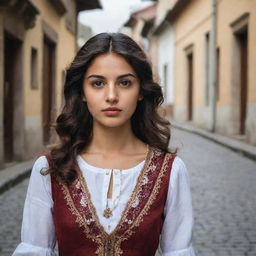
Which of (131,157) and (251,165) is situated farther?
(251,165)

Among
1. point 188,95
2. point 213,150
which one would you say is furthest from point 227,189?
point 188,95

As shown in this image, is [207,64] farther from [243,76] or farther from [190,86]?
[243,76]

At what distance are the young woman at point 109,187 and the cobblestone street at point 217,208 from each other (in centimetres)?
74

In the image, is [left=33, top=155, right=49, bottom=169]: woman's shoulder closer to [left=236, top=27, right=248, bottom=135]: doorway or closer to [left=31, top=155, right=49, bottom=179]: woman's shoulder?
[left=31, top=155, right=49, bottom=179]: woman's shoulder

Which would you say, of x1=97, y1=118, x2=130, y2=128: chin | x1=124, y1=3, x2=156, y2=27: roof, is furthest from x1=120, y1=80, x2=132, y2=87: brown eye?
x1=124, y1=3, x2=156, y2=27: roof

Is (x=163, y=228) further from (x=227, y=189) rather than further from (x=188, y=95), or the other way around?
(x=188, y=95)

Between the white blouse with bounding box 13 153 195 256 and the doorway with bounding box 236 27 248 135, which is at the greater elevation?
the doorway with bounding box 236 27 248 135

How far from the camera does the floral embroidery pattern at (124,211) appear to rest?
189cm

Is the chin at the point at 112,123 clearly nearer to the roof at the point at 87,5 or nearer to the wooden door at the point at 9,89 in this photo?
the wooden door at the point at 9,89

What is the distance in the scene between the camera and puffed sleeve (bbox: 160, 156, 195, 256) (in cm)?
195

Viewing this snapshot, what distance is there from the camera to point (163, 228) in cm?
198

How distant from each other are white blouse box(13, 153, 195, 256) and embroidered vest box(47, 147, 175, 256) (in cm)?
2

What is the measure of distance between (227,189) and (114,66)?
6.16 metres

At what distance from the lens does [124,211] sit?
1.91m
